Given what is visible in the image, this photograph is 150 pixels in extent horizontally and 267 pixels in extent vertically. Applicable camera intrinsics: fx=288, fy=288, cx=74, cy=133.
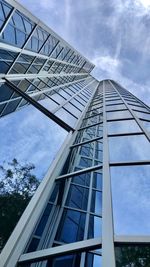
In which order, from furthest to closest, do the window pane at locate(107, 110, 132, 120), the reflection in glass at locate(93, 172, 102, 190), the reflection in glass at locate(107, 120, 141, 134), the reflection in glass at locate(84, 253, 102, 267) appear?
the window pane at locate(107, 110, 132, 120)
the reflection in glass at locate(107, 120, 141, 134)
the reflection in glass at locate(93, 172, 102, 190)
the reflection in glass at locate(84, 253, 102, 267)

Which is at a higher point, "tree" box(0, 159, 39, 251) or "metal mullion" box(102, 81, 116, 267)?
"tree" box(0, 159, 39, 251)

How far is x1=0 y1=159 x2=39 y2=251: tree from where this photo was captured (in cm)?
533

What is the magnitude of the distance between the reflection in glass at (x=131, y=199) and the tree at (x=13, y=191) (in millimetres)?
2015

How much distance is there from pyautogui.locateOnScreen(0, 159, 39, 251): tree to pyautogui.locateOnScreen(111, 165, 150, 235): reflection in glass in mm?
2015

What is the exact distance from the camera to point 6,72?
11.9 meters

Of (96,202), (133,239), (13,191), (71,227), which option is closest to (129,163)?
(96,202)

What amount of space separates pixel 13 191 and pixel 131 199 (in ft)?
10.7

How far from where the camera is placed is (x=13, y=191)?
22.4 ft

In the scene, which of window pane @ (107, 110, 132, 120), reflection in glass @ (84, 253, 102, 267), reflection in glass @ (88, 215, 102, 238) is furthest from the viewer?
window pane @ (107, 110, 132, 120)

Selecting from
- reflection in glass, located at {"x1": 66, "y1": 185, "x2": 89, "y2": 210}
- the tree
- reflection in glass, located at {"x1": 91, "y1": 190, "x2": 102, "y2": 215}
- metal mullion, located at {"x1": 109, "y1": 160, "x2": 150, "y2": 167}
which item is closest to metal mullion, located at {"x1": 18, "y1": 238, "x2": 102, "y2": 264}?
reflection in glass, located at {"x1": 91, "y1": 190, "x2": 102, "y2": 215}

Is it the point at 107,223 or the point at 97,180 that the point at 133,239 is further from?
the point at 97,180

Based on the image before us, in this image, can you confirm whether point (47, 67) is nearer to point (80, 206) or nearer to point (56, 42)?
point (56, 42)

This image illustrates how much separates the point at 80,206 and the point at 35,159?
2473mm

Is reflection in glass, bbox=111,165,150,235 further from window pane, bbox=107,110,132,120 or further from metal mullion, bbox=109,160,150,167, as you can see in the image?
window pane, bbox=107,110,132,120
